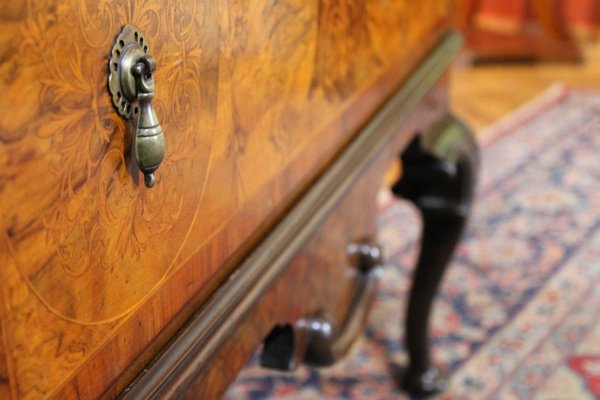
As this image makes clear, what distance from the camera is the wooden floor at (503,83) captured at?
8.08ft

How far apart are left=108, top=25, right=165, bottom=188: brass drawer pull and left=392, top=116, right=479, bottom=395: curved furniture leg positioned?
Answer: 2.04ft

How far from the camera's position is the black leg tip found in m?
1.29

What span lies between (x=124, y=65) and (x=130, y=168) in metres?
0.05

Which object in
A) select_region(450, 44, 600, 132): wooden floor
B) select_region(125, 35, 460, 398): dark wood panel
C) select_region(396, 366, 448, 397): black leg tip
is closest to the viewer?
select_region(125, 35, 460, 398): dark wood panel

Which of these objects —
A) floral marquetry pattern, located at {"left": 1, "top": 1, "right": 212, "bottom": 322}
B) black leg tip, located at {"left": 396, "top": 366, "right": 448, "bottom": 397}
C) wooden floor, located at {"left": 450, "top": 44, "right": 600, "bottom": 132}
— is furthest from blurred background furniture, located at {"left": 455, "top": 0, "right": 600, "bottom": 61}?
floral marquetry pattern, located at {"left": 1, "top": 1, "right": 212, "bottom": 322}

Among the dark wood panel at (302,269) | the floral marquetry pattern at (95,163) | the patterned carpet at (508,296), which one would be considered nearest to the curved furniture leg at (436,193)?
the dark wood panel at (302,269)

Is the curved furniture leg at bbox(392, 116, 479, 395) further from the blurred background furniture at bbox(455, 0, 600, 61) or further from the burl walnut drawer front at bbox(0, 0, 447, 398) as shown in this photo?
the blurred background furniture at bbox(455, 0, 600, 61)

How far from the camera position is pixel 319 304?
694 mm

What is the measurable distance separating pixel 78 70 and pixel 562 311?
134 cm

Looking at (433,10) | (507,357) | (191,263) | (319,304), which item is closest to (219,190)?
(191,263)

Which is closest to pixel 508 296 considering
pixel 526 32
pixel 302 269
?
pixel 302 269

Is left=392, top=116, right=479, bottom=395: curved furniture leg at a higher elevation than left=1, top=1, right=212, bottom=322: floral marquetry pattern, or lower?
lower

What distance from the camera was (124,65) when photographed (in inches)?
13.7

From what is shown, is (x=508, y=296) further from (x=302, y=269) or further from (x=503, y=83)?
(x=503, y=83)
